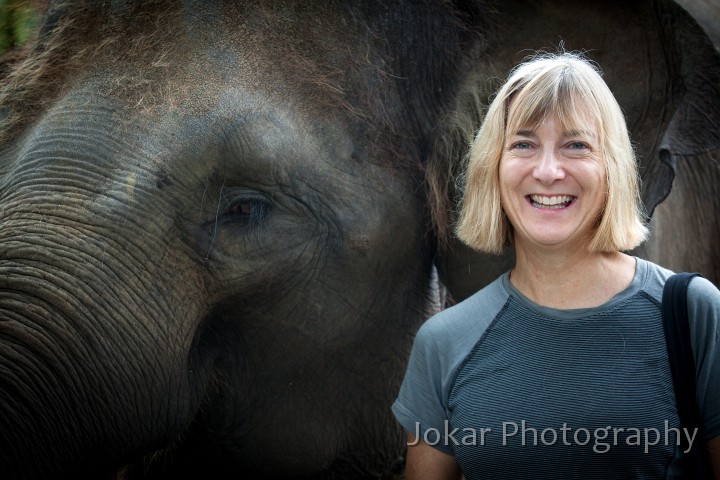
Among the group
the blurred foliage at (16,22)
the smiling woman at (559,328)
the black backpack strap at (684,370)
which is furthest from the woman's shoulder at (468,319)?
the blurred foliage at (16,22)

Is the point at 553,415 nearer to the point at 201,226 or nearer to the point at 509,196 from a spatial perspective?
the point at 509,196

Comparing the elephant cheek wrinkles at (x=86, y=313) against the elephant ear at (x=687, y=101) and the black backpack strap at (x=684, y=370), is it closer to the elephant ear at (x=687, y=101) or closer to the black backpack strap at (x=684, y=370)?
the black backpack strap at (x=684, y=370)

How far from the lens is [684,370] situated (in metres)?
2.38

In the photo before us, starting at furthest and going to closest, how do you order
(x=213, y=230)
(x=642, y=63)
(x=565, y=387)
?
1. (x=642, y=63)
2. (x=213, y=230)
3. (x=565, y=387)

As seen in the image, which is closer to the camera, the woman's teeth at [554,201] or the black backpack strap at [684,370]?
the black backpack strap at [684,370]

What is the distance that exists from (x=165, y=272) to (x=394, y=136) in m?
0.90

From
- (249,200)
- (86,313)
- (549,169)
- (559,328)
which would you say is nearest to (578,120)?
(549,169)

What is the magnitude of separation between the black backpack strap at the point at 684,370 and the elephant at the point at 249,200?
39.7 inches

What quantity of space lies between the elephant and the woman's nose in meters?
0.86

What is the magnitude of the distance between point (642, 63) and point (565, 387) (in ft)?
4.23

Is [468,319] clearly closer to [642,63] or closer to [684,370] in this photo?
[684,370]

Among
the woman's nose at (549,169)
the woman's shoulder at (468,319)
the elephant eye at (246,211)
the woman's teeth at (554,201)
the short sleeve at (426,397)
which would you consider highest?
the woman's nose at (549,169)

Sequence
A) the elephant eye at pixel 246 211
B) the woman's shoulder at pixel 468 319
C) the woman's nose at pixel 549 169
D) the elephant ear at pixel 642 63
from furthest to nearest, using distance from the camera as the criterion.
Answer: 1. the elephant ear at pixel 642 63
2. the elephant eye at pixel 246 211
3. the woman's shoulder at pixel 468 319
4. the woman's nose at pixel 549 169

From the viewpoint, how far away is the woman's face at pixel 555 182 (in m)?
2.52
